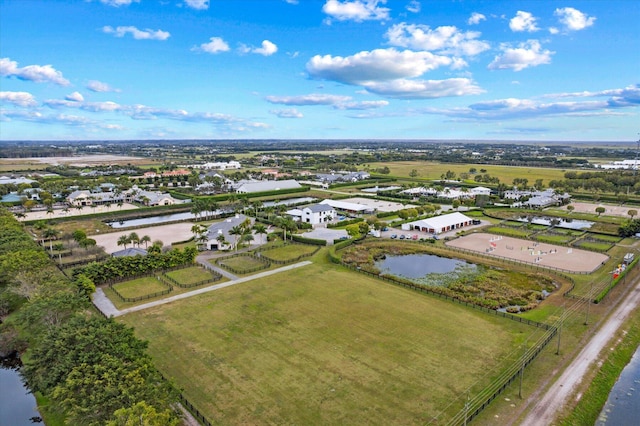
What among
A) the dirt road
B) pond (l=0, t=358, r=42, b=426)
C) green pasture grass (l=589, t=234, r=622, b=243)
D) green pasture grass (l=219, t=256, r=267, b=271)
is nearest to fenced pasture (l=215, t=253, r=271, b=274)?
green pasture grass (l=219, t=256, r=267, b=271)

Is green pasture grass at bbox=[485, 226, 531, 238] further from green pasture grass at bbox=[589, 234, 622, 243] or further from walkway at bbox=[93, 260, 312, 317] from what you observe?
walkway at bbox=[93, 260, 312, 317]

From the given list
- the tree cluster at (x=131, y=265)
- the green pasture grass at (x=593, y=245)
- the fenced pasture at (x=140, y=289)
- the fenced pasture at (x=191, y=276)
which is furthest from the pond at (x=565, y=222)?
the fenced pasture at (x=140, y=289)

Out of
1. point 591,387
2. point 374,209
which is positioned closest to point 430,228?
point 374,209

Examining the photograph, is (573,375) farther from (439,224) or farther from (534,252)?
(439,224)

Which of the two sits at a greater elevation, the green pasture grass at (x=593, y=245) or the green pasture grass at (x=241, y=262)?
the green pasture grass at (x=593, y=245)

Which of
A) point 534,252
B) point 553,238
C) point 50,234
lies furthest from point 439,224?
point 50,234

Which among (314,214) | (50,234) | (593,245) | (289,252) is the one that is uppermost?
(314,214)

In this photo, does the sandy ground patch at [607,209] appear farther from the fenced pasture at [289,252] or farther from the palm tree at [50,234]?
the palm tree at [50,234]

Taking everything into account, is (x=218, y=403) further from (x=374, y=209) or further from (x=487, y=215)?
(x=487, y=215)
